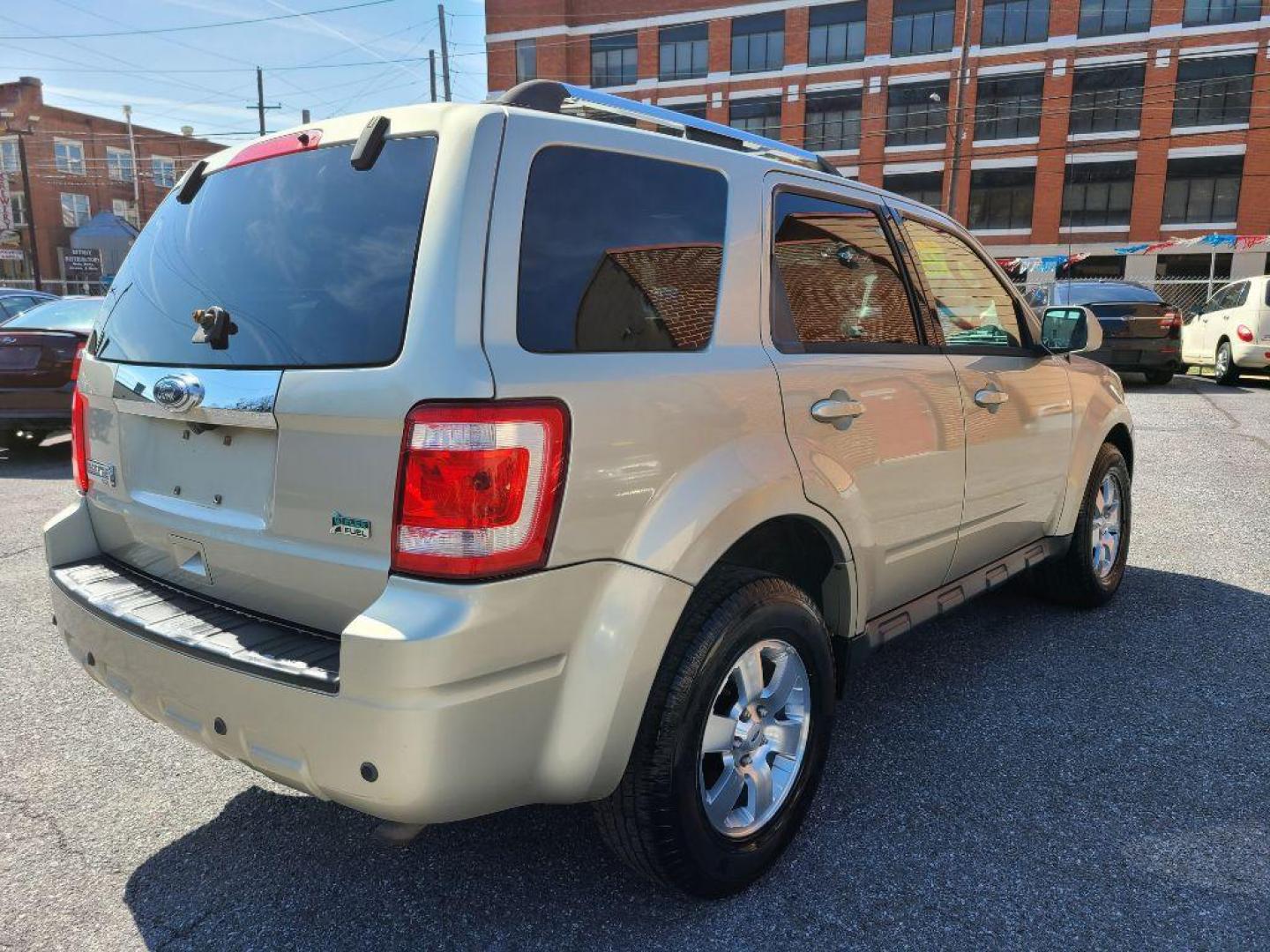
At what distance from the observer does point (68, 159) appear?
4947cm

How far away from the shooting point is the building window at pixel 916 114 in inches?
1582

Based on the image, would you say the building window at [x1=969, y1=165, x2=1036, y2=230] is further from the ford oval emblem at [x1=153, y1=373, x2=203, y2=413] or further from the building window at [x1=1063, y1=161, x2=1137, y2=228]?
the ford oval emblem at [x1=153, y1=373, x2=203, y2=413]

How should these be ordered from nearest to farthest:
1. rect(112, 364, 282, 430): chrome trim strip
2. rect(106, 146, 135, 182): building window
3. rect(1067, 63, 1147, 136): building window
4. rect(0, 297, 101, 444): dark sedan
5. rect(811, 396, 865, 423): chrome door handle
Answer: rect(112, 364, 282, 430): chrome trim strip → rect(811, 396, 865, 423): chrome door handle → rect(0, 297, 101, 444): dark sedan → rect(1067, 63, 1147, 136): building window → rect(106, 146, 135, 182): building window

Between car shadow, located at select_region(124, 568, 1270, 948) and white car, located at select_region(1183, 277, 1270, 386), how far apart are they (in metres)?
12.8

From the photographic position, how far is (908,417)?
2.90 meters

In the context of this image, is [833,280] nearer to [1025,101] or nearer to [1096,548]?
[1096,548]

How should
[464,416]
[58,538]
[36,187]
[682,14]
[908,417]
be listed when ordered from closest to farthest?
[464,416] < [58,538] < [908,417] < [682,14] < [36,187]

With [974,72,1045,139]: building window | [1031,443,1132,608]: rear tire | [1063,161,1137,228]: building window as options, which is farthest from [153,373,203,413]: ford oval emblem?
[974,72,1045,139]: building window

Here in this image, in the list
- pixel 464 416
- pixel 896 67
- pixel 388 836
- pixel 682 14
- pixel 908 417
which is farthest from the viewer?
pixel 682 14

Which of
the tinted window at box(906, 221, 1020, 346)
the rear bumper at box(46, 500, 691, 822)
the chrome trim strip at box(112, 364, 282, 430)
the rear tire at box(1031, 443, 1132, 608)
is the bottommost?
the rear tire at box(1031, 443, 1132, 608)

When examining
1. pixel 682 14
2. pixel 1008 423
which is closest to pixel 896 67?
pixel 682 14

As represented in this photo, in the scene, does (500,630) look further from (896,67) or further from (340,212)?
(896,67)

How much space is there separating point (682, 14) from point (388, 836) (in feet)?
156

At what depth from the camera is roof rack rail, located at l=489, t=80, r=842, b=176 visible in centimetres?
222
